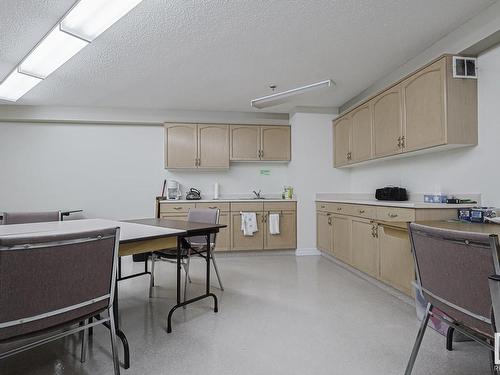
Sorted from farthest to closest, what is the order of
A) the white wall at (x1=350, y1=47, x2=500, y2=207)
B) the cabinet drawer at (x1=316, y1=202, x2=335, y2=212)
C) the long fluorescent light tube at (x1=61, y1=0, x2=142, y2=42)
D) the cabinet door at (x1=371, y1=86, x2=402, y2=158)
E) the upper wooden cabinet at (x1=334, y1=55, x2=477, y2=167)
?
the cabinet drawer at (x1=316, y1=202, x2=335, y2=212)
the cabinet door at (x1=371, y1=86, x2=402, y2=158)
the upper wooden cabinet at (x1=334, y1=55, x2=477, y2=167)
the white wall at (x1=350, y1=47, x2=500, y2=207)
the long fluorescent light tube at (x1=61, y1=0, x2=142, y2=42)

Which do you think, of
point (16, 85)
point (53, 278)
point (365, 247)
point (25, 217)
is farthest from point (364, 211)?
point (16, 85)

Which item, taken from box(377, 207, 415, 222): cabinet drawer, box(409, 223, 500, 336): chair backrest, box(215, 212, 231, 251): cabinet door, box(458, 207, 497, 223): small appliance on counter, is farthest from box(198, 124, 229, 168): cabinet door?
box(409, 223, 500, 336): chair backrest

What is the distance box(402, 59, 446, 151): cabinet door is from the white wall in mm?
328

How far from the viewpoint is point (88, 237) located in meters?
1.18

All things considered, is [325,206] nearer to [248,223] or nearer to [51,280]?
[248,223]

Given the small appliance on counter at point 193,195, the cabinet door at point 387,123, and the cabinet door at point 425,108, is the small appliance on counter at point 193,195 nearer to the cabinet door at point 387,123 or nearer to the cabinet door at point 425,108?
the cabinet door at point 387,123

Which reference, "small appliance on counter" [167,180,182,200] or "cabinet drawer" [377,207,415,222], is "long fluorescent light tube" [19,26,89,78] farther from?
"cabinet drawer" [377,207,415,222]

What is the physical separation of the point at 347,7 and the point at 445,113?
1.25 metres

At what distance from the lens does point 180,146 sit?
4469 mm

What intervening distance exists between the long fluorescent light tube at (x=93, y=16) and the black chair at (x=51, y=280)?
169 centimetres

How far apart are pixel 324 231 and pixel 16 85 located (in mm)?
4590

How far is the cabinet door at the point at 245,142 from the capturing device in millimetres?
4590

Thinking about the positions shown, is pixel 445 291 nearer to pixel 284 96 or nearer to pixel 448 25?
pixel 448 25

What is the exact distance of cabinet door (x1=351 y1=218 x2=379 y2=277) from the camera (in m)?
2.86
